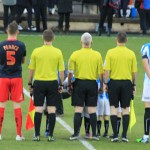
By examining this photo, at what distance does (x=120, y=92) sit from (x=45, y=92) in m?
1.31

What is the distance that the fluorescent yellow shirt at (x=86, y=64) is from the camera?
14.5 meters

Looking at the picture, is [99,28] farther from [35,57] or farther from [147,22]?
[35,57]

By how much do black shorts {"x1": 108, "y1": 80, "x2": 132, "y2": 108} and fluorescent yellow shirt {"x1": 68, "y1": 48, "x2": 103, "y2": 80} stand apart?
1.11 ft

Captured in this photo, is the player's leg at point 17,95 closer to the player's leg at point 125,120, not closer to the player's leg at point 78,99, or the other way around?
the player's leg at point 78,99

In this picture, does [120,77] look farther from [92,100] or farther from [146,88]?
[92,100]

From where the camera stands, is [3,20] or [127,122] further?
[3,20]

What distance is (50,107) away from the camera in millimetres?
14438

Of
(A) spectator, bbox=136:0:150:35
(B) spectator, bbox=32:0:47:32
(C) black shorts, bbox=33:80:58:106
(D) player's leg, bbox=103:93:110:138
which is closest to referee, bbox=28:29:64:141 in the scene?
(C) black shorts, bbox=33:80:58:106

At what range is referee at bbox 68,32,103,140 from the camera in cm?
1454

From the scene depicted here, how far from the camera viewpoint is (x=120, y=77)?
14.5 meters

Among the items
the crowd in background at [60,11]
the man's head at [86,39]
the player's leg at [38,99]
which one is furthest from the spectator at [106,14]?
the player's leg at [38,99]

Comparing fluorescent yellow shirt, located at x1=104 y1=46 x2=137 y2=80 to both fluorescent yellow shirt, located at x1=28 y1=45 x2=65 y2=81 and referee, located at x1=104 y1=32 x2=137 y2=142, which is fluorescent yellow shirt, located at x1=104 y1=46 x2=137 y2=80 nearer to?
referee, located at x1=104 y1=32 x2=137 y2=142

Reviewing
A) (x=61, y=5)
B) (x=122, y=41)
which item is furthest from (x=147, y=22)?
(x=122, y=41)

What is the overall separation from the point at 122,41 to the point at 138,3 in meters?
15.8
